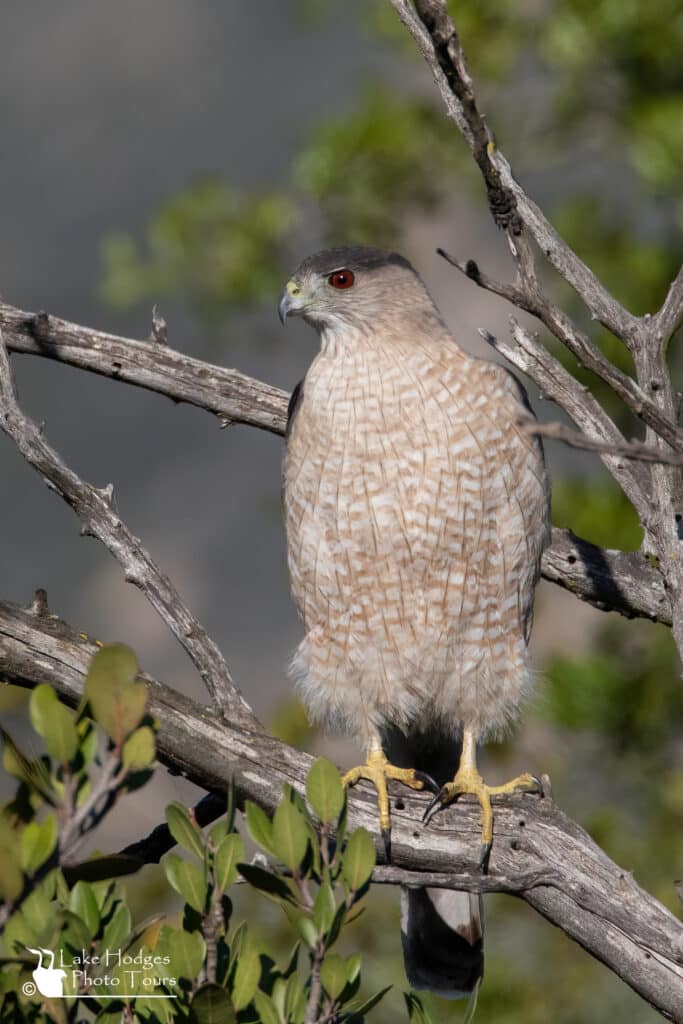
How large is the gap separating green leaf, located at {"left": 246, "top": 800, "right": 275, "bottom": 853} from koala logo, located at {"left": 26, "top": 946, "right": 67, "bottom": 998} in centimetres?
32

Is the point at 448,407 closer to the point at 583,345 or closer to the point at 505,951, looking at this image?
the point at 583,345

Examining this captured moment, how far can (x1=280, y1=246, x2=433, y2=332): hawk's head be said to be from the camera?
3.54m

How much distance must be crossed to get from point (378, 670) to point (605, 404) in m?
1.83

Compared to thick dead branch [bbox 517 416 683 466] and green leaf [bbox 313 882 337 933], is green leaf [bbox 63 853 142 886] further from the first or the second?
thick dead branch [bbox 517 416 683 466]

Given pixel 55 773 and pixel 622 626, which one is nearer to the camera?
pixel 55 773

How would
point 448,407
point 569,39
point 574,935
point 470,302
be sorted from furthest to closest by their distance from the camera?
point 470,302 < point 569,39 < point 448,407 < point 574,935

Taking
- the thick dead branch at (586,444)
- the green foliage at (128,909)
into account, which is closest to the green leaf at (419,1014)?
the green foliage at (128,909)

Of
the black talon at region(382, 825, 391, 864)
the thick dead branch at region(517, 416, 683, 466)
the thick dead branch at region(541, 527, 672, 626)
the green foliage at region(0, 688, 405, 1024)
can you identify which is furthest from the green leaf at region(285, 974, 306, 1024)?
the thick dead branch at region(541, 527, 672, 626)

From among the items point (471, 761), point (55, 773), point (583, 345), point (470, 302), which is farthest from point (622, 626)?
point (470, 302)

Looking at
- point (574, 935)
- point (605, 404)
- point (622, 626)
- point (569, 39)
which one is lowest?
point (574, 935)

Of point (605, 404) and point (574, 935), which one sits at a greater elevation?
point (605, 404)

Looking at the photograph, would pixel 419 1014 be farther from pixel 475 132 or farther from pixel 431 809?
pixel 475 132

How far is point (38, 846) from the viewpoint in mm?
1657

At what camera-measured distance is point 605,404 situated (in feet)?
16.1
